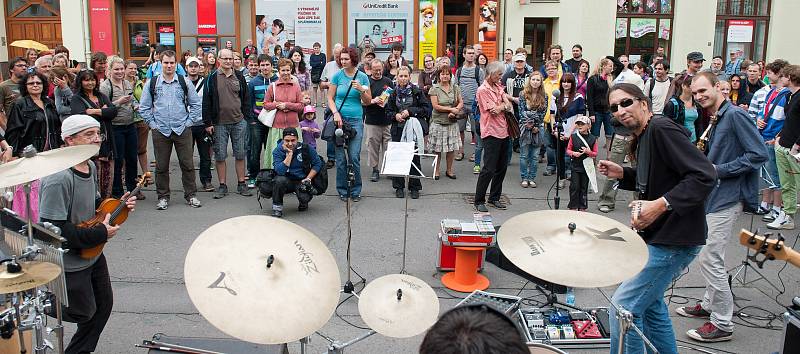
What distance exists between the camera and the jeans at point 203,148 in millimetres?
8906

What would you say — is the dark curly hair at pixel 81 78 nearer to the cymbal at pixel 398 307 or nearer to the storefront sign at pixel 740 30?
the cymbal at pixel 398 307

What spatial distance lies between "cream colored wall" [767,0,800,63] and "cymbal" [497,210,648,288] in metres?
22.6

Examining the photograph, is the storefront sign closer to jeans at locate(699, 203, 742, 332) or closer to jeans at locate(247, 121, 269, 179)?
jeans at locate(247, 121, 269, 179)

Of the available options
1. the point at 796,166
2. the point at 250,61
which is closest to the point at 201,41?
the point at 250,61

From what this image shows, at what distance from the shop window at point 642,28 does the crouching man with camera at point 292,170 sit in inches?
646

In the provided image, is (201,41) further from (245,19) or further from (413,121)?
(413,121)

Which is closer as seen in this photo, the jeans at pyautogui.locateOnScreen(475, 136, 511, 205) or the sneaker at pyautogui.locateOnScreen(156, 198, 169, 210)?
the jeans at pyautogui.locateOnScreen(475, 136, 511, 205)

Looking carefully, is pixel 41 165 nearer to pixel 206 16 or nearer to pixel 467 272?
pixel 467 272

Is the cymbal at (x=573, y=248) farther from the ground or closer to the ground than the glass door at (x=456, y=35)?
closer to the ground

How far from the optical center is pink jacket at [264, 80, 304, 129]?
905cm

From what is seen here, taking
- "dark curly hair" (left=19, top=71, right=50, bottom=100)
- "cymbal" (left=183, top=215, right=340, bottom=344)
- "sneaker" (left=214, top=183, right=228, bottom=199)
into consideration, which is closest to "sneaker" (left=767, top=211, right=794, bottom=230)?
"cymbal" (left=183, top=215, right=340, bottom=344)

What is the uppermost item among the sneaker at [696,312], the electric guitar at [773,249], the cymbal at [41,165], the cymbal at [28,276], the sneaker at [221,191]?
the cymbal at [41,165]

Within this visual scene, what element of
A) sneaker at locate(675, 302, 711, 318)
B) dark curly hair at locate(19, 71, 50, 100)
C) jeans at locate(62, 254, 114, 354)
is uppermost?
dark curly hair at locate(19, 71, 50, 100)

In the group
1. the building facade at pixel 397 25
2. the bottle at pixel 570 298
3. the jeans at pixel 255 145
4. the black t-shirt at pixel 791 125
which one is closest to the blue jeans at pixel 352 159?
the jeans at pixel 255 145
